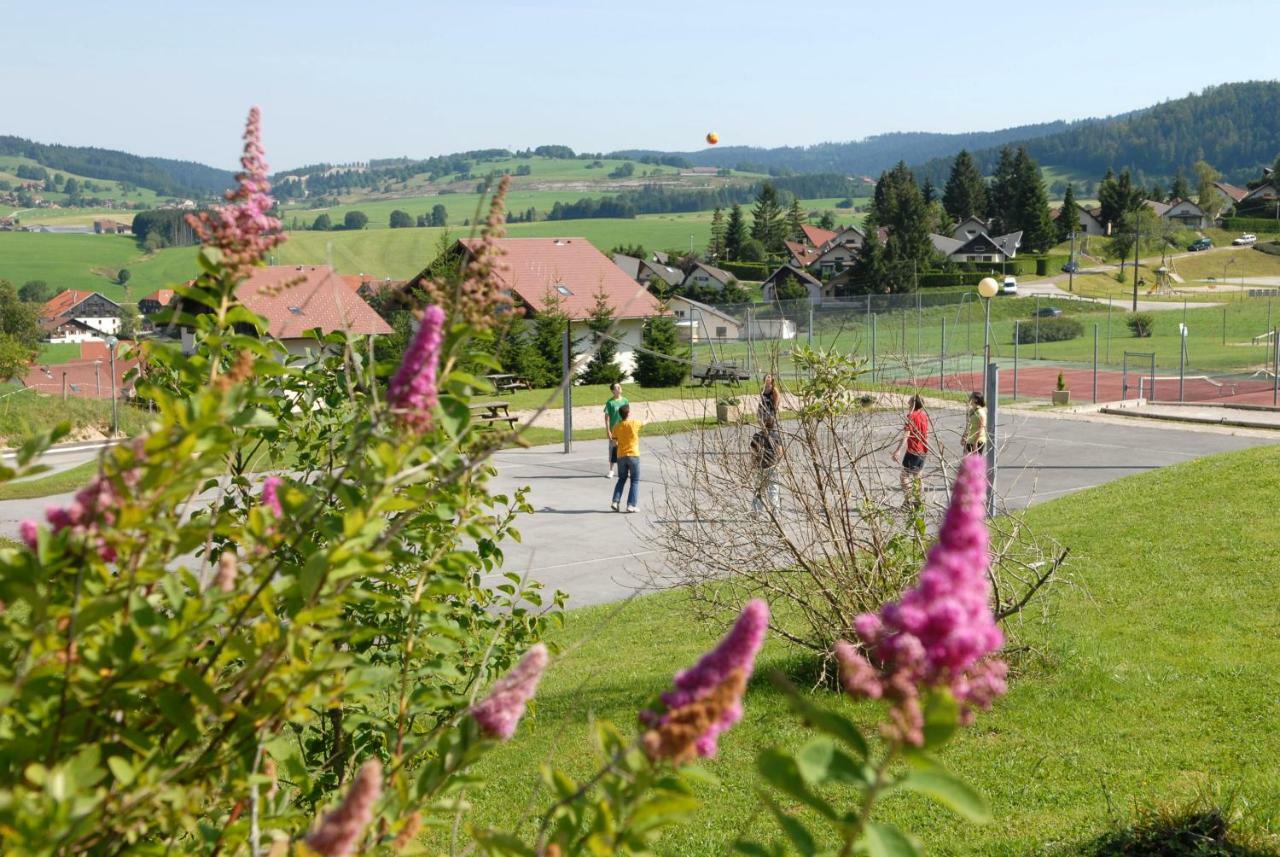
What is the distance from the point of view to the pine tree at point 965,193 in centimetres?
12544

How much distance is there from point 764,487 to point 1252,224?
145 metres

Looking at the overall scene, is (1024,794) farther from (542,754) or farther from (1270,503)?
(1270,503)

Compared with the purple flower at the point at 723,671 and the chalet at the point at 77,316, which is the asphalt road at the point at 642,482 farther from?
the chalet at the point at 77,316

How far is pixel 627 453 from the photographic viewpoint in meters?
19.2

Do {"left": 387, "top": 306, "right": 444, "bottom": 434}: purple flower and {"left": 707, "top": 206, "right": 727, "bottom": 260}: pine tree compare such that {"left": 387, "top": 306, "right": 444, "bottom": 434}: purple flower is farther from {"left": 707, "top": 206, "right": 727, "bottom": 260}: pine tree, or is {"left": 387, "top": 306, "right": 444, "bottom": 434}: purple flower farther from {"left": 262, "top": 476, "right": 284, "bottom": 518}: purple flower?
{"left": 707, "top": 206, "right": 727, "bottom": 260}: pine tree

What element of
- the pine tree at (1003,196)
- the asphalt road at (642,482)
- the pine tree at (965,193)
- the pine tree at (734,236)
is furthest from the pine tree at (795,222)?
the asphalt road at (642,482)

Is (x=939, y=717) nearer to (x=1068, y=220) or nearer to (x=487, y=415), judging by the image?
(x=487, y=415)

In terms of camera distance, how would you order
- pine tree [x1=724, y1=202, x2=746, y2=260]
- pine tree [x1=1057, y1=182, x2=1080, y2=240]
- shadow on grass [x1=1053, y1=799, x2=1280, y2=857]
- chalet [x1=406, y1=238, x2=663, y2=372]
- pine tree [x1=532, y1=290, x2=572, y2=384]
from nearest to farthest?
Result: shadow on grass [x1=1053, y1=799, x2=1280, y2=857], pine tree [x1=532, y1=290, x2=572, y2=384], chalet [x1=406, y1=238, x2=663, y2=372], pine tree [x1=1057, y1=182, x2=1080, y2=240], pine tree [x1=724, y1=202, x2=746, y2=260]

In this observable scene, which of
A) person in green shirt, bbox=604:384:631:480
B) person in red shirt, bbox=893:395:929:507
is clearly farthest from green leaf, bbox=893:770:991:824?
person in green shirt, bbox=604:384:631:480

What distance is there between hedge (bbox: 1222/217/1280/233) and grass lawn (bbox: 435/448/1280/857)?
135974 millimetres

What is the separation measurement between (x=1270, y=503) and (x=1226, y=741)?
332 inches

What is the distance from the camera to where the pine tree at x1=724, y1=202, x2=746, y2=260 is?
399 ft

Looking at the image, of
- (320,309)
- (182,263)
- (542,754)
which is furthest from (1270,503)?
(182,263)

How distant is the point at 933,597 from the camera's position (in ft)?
3.94
